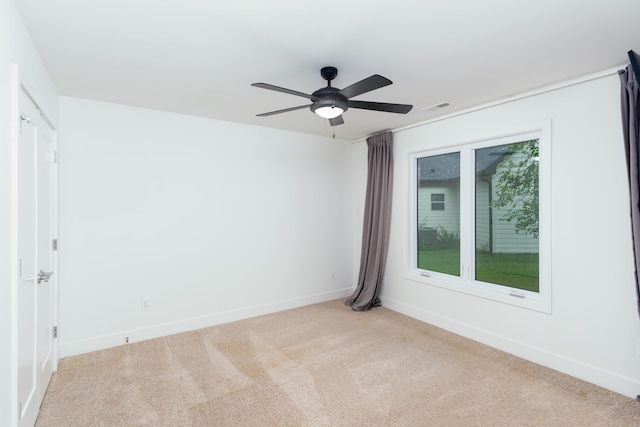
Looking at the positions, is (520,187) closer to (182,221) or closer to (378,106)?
(378,106)

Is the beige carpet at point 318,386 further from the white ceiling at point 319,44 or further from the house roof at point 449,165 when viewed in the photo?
the white ceiling at point 319,44

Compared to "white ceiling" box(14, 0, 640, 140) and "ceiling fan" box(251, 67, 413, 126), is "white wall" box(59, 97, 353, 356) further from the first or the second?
"ceiling fan" box(251, 67, 413, 126)

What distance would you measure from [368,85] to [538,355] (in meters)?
2.83

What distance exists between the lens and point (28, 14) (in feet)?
6.07

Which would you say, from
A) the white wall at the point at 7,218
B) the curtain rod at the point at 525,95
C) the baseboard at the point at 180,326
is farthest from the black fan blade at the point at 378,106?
the baseboard at the point at 180,326

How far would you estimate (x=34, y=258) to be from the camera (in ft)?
7.35

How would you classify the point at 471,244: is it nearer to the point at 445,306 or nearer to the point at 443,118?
the point at 445,306

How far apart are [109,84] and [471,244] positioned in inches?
153

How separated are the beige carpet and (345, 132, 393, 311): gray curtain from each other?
101cm

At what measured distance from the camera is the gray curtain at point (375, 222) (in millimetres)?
4473

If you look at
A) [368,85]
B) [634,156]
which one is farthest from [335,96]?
[634,156]

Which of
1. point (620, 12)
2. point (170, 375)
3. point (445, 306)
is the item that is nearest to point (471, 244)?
point (445, 306)

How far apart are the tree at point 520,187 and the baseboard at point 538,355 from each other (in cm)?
107

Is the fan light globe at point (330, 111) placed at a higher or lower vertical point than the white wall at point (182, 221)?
higher
